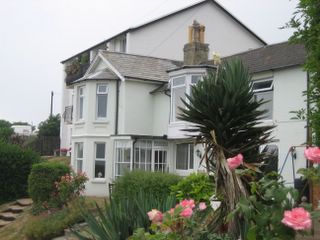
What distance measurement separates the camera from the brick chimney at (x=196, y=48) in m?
26.6

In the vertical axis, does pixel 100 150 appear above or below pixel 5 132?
below

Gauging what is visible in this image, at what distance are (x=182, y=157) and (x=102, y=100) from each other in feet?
17.7

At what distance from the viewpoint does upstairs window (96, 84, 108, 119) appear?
2764 cm

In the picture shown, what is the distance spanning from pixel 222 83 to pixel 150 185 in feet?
27.7

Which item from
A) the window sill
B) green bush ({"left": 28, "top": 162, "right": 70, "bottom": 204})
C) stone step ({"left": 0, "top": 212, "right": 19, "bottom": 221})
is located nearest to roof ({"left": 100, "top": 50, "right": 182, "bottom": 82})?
the window sill

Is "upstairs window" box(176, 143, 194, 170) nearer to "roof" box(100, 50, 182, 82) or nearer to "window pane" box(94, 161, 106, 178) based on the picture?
"window pane" box(94, 161, 106, 178)

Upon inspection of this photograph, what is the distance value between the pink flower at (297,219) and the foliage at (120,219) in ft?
10.00

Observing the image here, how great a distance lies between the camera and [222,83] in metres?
7.12

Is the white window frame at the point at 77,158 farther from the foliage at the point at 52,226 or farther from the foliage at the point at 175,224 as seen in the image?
the foliage at the point at 175,224

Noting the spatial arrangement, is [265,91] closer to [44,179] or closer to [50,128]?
[44,179]

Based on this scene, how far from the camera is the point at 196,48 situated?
87.1 ft

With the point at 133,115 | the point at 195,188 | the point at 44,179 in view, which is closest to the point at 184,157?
the point at 133,115

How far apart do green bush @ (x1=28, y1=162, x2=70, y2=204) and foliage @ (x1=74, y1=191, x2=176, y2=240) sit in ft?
52.0

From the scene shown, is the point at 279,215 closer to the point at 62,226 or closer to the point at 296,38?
the point at 296,38
